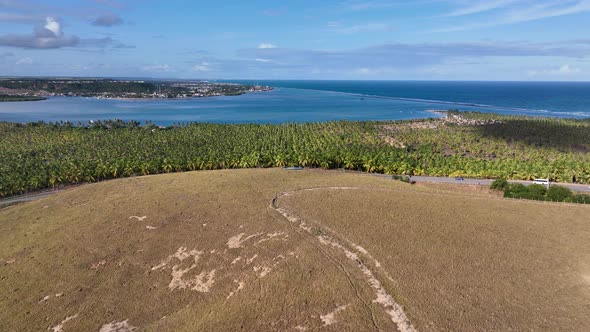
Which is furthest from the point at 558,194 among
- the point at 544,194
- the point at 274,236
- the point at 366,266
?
the point at 274,236

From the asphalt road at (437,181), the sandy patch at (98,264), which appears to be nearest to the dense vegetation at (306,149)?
the asphalt road at (437,181)

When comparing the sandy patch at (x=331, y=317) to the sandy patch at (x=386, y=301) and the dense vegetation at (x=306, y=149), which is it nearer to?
the sandy patch at (x=386, y=301)

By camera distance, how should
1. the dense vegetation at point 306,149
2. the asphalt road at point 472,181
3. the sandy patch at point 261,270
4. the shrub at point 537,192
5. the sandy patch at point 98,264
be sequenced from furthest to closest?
the dense vegetation at point 306,149
the asphalt road at point 472,181
the shrub at point 537,192
the sandy patch at point 98,264
the sandy patch at point 261,270

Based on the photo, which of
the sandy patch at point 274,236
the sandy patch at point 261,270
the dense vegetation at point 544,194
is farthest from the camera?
the dense vegetation at point 544,194

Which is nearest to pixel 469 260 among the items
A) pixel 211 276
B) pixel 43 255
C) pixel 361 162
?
pixel 211 276

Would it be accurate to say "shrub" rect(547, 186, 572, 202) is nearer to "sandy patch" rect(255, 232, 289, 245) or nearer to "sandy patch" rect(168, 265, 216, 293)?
"sandy patch" rect(255, 232, 289, 245)

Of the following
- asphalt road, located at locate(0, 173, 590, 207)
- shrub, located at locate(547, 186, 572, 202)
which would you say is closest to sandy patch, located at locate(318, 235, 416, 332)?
shrub, located at locate(547, 186, 572, 202)

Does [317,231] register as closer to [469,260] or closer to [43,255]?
[469,260]
